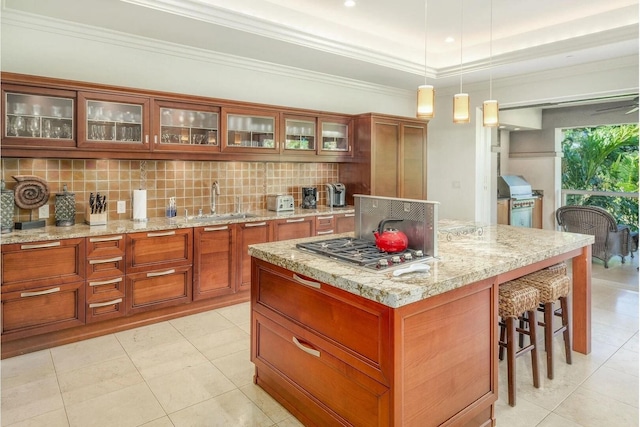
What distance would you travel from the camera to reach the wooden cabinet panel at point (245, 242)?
409 cm

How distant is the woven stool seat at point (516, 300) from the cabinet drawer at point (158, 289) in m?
2.72

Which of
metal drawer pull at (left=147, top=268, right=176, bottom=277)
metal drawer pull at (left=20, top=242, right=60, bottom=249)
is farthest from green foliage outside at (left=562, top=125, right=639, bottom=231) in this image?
metal drawer pull at (left=20, top=242, right=60, bottom=249)

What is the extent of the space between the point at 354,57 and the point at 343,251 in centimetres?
307

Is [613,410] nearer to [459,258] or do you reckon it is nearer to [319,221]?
[459,258]

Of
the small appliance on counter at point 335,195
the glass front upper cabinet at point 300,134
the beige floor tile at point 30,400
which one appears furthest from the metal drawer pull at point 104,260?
the small appliance on counter at point 335,195

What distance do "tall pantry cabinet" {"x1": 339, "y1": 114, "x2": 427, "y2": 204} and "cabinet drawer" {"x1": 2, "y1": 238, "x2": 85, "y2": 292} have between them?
3.37 m

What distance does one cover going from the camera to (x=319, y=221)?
187 inches

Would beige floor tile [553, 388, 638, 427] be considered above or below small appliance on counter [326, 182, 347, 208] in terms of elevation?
below

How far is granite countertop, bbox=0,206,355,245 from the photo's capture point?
9.81 feet

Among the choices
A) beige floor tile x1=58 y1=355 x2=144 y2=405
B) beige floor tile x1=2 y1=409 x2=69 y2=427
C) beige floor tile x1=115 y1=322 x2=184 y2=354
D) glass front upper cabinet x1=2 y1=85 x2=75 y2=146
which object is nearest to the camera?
beige floor tile x1=2 y1=409 x2=69 y2=427

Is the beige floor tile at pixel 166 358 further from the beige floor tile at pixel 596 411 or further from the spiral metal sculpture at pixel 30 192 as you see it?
the beige floor tile at pixel 596 411

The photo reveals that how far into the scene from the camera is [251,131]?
4.41m

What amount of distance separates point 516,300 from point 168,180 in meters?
3.43

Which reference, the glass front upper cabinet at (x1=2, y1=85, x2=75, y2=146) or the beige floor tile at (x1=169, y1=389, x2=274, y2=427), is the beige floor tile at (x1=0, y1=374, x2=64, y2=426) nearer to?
the beige floor tile at (x1=169, y1=389, x2=274, y2=427)
